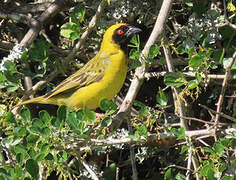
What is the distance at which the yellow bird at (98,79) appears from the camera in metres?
4.33

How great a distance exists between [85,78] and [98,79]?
0.15m

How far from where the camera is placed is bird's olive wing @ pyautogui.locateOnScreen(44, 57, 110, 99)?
445 centimetres

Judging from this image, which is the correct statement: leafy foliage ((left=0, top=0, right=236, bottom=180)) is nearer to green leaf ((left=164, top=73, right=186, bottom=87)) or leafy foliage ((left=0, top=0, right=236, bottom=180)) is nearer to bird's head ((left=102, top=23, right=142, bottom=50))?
green leaf ((left=164, top=73, right=186, bottom=87))

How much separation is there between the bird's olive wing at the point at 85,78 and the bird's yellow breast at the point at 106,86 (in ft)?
0.14

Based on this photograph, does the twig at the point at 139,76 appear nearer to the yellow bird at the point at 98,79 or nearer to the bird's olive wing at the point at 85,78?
the yellow bird at the point at 98,79

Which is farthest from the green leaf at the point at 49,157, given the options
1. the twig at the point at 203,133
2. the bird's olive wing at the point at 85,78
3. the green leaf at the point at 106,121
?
the bird's olive wing at the point at 85,78

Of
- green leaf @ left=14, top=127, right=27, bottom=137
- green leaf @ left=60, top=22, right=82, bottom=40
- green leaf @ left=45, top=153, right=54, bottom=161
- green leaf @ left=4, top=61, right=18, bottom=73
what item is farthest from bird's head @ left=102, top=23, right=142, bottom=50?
green leaf @ left=45, top=153, right=54, bottom=161

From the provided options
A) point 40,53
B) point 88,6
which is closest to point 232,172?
point 40,53

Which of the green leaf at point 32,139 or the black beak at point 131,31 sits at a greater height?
the green leaf at point 32,139

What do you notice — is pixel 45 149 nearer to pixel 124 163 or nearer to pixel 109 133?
pixel 109 133

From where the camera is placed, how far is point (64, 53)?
483 cm

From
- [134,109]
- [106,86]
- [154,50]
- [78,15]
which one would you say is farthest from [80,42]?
[154,50]

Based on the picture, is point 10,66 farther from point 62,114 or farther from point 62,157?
point 62,157

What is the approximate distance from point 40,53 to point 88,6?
2.87ft
